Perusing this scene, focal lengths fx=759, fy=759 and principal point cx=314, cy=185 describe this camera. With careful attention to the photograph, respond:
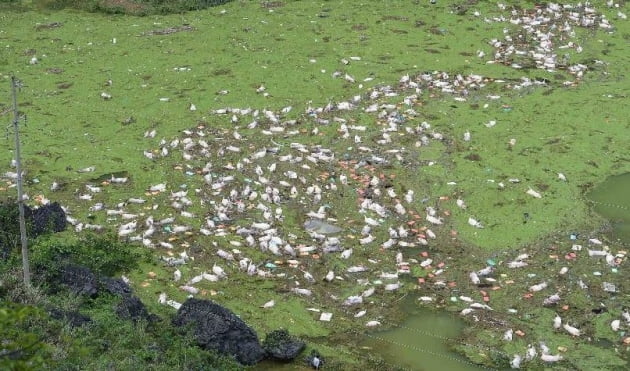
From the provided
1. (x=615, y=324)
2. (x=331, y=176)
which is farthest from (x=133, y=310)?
(x=615, y=324)

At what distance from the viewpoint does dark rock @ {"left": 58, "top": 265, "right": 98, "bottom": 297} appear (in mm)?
7680

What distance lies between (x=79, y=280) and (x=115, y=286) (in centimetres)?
39

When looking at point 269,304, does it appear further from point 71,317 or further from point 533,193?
point 533,193

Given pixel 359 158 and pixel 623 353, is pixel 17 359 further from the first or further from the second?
pixel 359 158

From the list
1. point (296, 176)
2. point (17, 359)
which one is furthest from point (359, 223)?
point (17, 359)

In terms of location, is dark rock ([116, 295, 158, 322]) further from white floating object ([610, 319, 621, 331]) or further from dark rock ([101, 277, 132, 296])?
white floating object ([610, 319, 621, 331])

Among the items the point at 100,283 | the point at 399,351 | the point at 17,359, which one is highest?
the point at 17,359

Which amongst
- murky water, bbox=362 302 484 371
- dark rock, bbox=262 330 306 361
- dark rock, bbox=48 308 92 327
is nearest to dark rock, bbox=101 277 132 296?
dark rock, bbox=48 308 92 327

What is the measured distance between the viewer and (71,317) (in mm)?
7121

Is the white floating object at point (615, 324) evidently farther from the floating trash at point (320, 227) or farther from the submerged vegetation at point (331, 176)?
the floating trash at point (320, 227)

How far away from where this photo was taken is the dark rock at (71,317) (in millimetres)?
7059

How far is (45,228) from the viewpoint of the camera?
8859 mm

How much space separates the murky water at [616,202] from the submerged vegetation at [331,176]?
0.12 m

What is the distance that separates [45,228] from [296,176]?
344 centimetres
